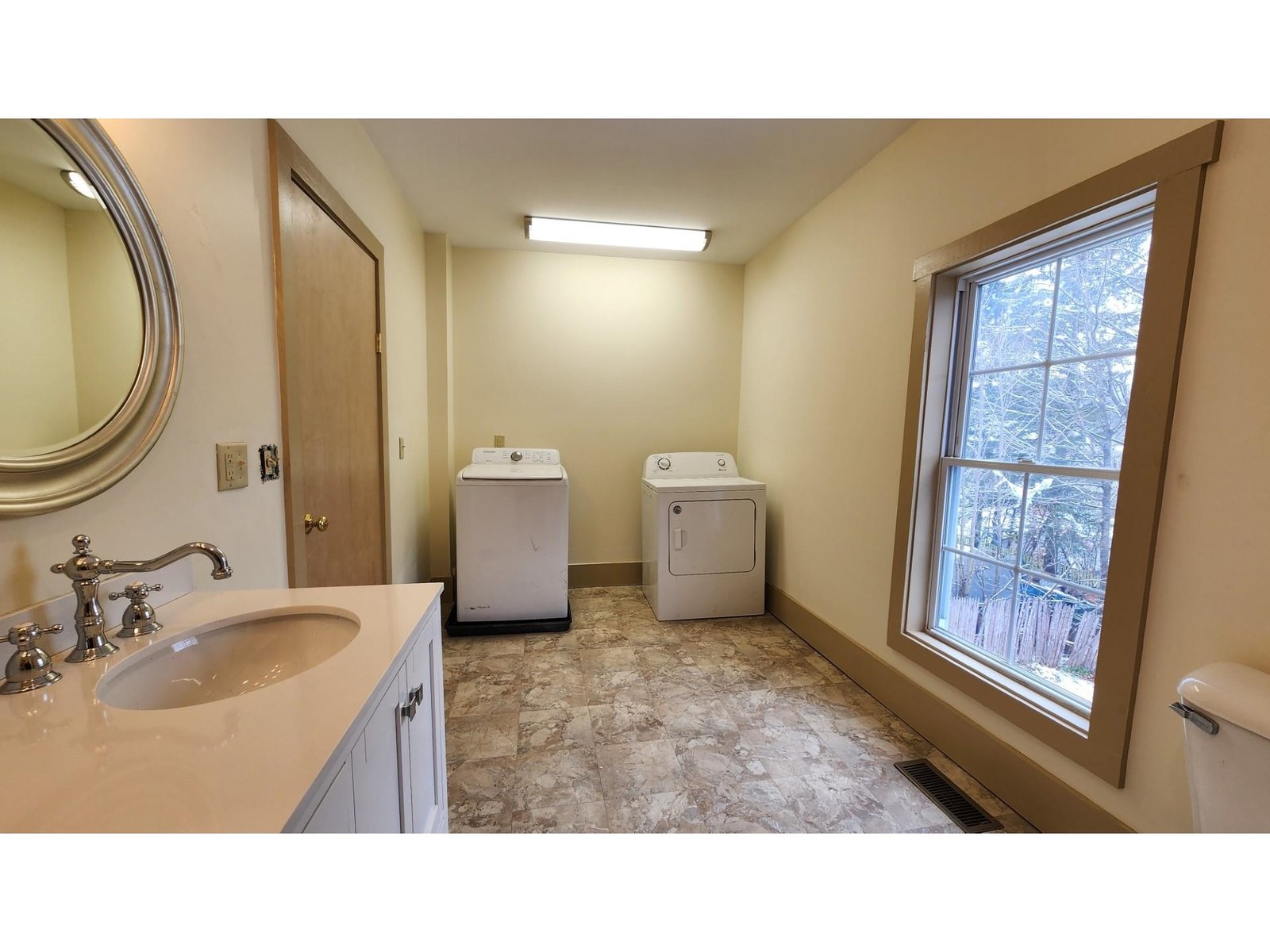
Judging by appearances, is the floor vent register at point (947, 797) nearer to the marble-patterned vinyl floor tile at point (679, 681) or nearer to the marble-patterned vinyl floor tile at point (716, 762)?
the marble-patterned vinyl floor tile at point (716, 762)

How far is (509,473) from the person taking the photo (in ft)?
9.50

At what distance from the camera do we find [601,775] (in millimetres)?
1655

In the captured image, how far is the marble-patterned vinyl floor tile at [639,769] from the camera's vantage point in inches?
62.8

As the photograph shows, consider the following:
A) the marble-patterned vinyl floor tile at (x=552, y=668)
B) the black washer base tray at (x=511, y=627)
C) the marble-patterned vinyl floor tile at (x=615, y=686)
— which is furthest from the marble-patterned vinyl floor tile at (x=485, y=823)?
the black washer base tray at (x=511, y=627)

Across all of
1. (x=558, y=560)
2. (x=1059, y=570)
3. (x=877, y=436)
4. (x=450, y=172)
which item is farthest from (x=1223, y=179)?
(x=558, y=560)

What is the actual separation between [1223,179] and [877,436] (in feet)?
4.00

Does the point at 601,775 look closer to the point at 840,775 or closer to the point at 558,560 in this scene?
the point at 840,775

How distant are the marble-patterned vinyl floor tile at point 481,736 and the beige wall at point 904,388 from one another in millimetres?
1688

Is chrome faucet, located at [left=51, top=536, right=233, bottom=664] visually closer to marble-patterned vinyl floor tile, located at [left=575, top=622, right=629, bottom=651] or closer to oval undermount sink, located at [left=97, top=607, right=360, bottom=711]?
oval undermount sink, located at [left=97, top=607, right=360, bottom=711]

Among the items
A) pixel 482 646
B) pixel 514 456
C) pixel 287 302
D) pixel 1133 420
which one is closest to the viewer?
pixel 1133 420

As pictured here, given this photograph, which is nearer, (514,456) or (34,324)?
(34,324)

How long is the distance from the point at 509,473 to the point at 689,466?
132 cm

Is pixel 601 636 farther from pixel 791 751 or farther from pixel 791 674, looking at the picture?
pixel 791 751

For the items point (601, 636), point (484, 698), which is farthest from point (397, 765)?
point (601, 636)
